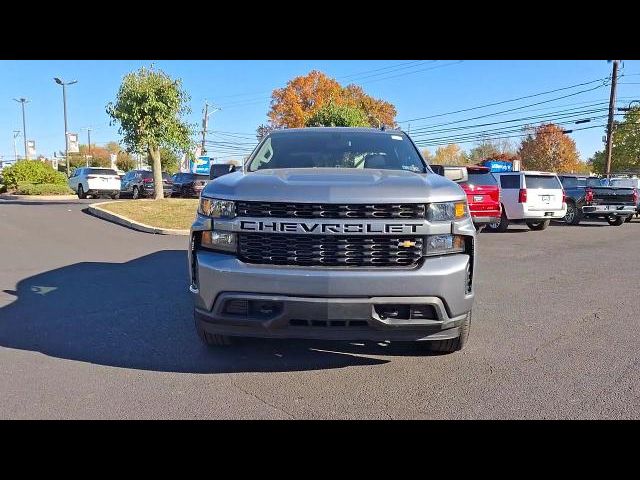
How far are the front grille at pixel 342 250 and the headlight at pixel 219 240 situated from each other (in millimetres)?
230

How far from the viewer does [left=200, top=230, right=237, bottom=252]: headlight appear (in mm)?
3445

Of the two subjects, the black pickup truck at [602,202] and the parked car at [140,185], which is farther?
the parked car at [140,185]

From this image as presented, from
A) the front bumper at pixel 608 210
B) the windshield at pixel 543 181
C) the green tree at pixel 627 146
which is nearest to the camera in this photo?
the windshield at pixel 543 181

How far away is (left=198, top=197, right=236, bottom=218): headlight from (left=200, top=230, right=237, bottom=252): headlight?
0.13 meters

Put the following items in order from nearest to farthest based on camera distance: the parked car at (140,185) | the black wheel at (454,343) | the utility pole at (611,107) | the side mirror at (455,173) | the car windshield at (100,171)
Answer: the black wheel at (454,343), the side mirror at (455,173), the parked car at (140,185), the car windshield at (100,171), the utility pole at (611,107)

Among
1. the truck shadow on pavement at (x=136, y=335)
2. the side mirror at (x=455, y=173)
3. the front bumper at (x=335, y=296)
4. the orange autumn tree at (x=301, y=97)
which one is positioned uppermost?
the orange autumn tree at (x=301, y=97)

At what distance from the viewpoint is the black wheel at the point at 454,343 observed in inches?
149

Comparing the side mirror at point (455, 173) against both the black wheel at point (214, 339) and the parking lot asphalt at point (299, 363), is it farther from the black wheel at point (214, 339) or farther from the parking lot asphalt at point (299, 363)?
the black wheel at point (214, 339)

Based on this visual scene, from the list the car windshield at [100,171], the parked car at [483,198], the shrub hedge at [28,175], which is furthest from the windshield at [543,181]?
the shrub hedge at [28,175]

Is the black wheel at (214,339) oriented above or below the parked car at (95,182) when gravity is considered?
below

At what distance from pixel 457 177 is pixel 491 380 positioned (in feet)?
6.48

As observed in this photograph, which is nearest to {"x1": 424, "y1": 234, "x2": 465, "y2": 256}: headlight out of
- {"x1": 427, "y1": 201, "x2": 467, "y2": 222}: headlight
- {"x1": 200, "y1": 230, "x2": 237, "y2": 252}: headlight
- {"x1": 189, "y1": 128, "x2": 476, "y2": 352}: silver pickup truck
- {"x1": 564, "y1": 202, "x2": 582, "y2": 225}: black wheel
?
{"x1": 189, "y1": 128, "x2": 476, "y2": 352}: silver pickup truck
